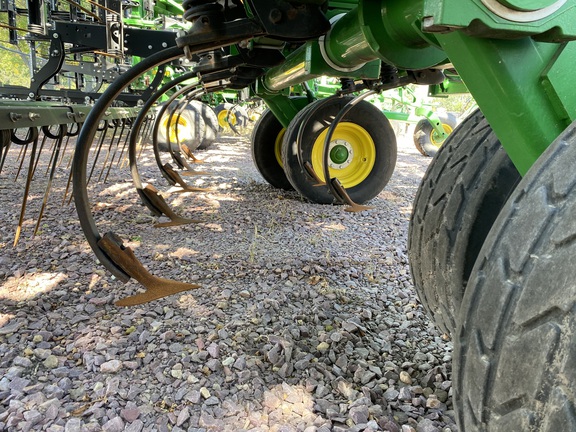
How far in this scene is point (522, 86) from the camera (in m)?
0.66

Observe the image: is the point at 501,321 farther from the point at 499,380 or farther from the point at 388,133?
the point at 388,133

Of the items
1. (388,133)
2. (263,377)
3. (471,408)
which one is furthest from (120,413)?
(388,133)

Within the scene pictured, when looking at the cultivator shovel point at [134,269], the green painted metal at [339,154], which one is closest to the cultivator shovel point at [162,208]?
the cultivator shovel point at [134,269]

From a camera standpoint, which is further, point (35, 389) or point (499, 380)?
point (35, 389)

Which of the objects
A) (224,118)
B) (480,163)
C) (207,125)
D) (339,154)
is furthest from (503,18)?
(224,118)

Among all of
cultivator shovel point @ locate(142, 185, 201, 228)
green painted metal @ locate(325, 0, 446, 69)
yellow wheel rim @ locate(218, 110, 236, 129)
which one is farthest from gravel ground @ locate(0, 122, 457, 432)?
yellow wheel rim @ locate(218, 110, 236, 129)

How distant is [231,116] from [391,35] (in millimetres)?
9526

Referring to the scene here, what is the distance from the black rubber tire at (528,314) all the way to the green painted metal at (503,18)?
0.52ft

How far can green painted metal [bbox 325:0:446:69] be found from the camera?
0.92 meters

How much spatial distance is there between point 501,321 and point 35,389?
3.64 ft

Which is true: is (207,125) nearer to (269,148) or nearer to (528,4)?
(269,148)

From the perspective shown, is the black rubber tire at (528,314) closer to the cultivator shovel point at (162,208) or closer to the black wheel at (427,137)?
the cultivator shovel point at (162,208)

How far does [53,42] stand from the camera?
11.1ft

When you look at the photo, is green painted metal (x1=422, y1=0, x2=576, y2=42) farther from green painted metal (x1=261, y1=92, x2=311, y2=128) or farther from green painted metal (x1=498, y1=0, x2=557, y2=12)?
green painted metal (x1=261, y1=92, x2=311, y2=128)
